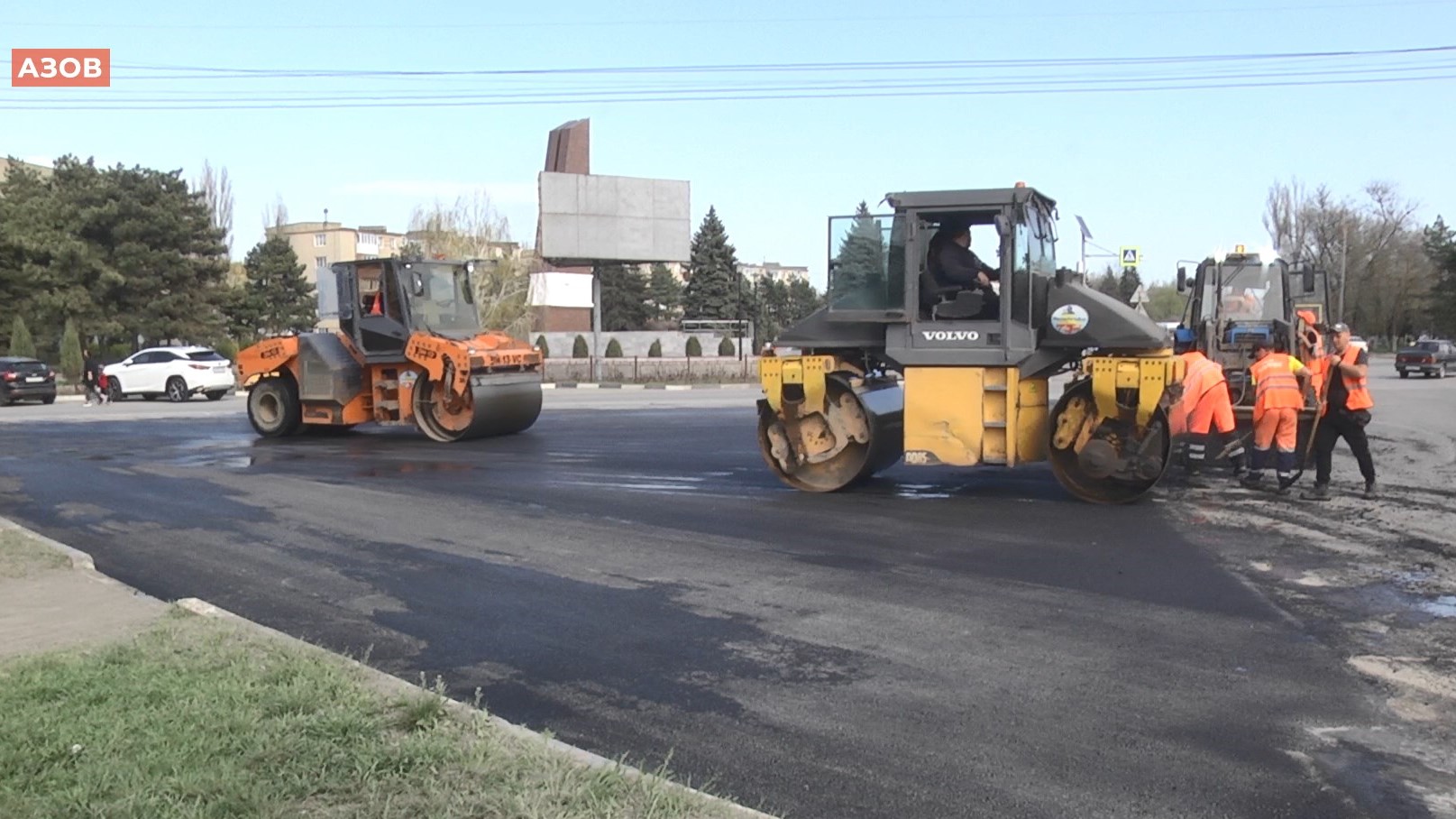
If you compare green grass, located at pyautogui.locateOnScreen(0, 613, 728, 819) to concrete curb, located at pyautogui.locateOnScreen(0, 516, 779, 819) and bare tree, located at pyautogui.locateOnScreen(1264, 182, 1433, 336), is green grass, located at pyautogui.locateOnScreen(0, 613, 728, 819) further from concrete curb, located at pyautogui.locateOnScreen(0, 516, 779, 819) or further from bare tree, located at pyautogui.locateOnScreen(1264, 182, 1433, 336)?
bare tree, located at pyautogui.locateOnScreen(1264, 182, 1433, 336)

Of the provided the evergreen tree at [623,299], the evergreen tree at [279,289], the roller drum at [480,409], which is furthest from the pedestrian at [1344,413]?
the evergreen tree at [623,299]

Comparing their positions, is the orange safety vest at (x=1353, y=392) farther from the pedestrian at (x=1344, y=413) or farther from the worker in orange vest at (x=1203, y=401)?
the worker in orange vest at (x=1203, y=401)

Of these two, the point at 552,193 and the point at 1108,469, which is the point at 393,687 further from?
the point at 552,193

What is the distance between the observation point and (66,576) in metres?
8.11

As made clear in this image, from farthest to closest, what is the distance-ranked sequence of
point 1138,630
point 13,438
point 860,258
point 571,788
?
point 13,438, point 860,258, point 1138,630, point 571,788

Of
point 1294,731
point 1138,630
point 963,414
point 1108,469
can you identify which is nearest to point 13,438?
point 963,414

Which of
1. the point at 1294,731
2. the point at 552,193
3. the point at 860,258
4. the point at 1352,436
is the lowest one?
the point at 1294,731

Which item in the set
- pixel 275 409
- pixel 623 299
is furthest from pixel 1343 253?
pixel 275 409

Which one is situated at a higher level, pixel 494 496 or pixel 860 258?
pixel 860 258

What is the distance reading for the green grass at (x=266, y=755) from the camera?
408cm

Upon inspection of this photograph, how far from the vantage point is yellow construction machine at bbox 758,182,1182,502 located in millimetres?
11164

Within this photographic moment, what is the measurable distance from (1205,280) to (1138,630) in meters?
12.1

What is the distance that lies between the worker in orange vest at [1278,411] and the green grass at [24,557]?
10.1 metres

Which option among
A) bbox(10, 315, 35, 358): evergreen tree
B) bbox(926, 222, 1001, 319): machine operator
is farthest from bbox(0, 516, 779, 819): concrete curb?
bbox(10, 315, 35, 358): evergreen tree
